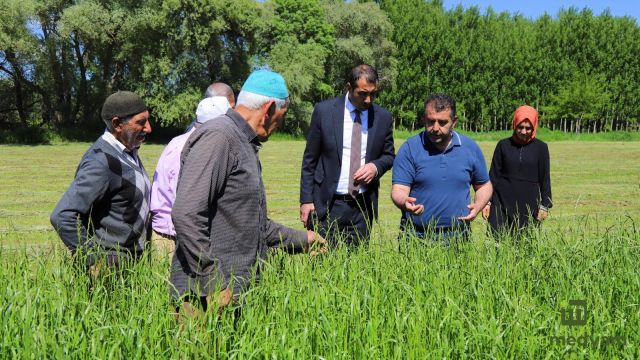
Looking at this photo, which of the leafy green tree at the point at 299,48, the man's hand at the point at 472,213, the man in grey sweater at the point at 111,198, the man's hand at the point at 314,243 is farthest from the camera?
the leafy green tree at the point at 299,48

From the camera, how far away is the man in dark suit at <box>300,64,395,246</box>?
5117mm

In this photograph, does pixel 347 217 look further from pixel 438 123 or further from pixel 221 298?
pixel 221 298

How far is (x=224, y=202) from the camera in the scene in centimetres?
297

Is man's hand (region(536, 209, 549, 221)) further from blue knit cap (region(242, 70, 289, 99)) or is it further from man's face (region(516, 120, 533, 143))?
blue knit cap (region(242, 70, 289, 99))

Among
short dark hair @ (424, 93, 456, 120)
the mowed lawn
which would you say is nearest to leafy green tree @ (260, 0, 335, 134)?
the mowed lawn

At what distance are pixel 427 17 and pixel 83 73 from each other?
133ft

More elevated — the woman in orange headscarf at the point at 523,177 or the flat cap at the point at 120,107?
the flat cap at the point at 120,107

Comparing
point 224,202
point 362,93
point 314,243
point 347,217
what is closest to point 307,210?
point 347,217

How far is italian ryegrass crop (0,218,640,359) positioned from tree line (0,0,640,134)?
116ft

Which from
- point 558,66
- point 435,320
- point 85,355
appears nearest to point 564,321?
point 435,320

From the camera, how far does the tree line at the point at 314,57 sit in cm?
3950

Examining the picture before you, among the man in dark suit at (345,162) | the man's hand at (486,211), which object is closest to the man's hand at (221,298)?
the man in dark suit at (345,162)

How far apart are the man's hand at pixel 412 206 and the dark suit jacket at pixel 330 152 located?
40cm

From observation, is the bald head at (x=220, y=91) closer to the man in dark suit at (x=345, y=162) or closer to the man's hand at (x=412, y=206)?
the man in dark suit at (x=345, y=162)
